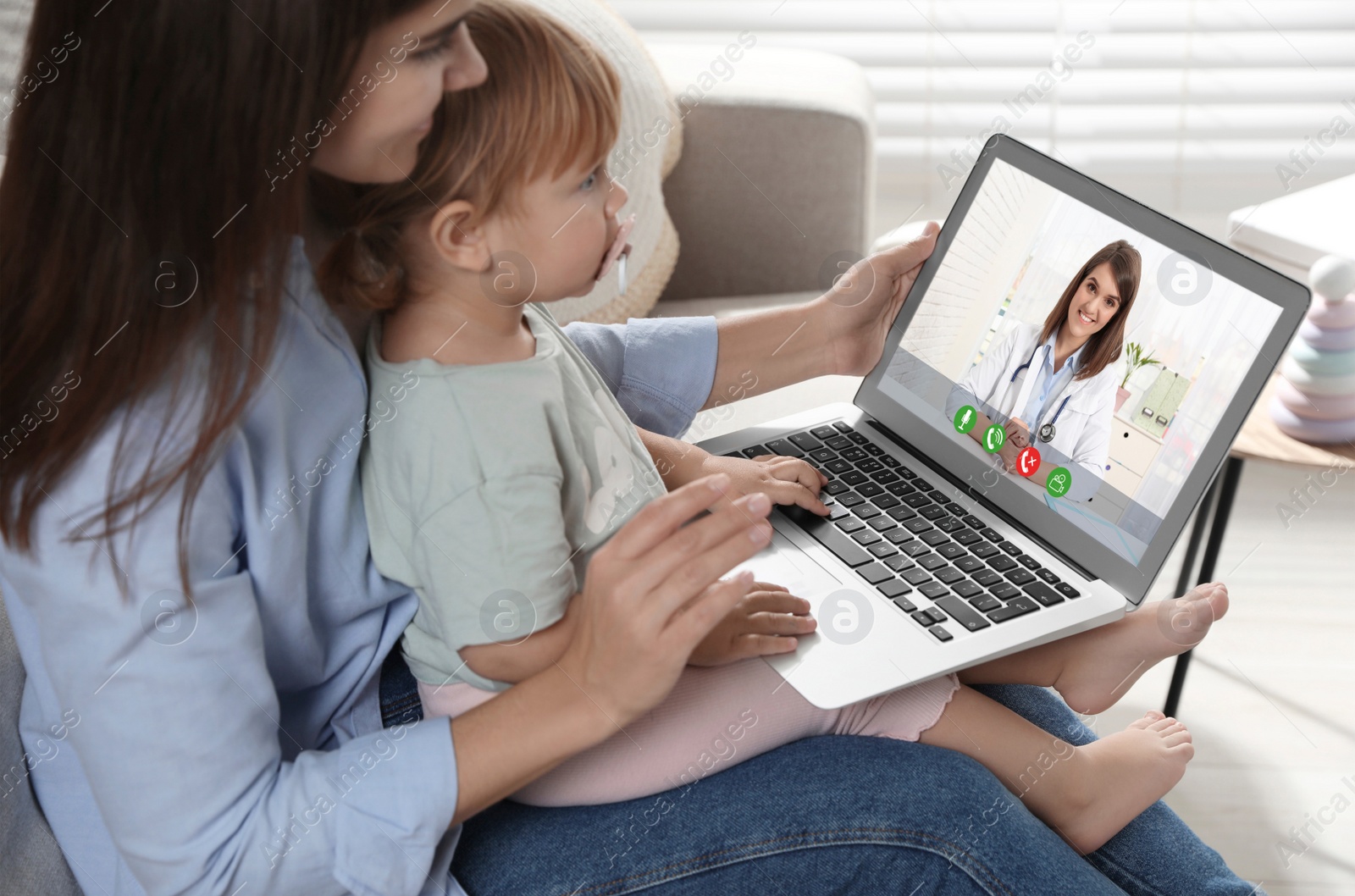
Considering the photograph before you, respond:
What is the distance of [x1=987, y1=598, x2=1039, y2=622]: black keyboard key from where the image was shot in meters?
0.84

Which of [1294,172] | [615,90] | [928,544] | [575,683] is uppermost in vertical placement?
[615,90]

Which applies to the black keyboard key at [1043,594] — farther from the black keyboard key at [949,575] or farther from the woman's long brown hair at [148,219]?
the woman's long brown hair at [148,219]

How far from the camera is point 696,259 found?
1.67m

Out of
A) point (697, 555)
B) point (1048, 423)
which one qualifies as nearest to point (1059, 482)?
point (1048, 423)

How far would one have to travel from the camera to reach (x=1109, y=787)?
0.88 meters

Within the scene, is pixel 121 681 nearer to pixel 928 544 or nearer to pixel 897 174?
pixel 928 544

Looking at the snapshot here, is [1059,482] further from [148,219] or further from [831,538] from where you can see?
[148,219]

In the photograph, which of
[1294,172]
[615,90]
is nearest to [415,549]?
[615,90]

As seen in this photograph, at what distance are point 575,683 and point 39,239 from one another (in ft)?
1.20

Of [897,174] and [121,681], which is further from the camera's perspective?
[897,174]

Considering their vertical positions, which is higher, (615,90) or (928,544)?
(615,90)

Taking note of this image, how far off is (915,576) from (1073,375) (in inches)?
8.1

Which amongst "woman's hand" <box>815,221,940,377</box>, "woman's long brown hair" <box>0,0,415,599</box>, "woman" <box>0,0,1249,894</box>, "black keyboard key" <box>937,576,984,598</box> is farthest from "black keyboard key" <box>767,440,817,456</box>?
"woman's long brown hair" <box>0,0,415,599</box>

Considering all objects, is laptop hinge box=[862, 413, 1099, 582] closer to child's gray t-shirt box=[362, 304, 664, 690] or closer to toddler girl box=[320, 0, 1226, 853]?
toddler girl box=[320, 0, 1226, 853]
